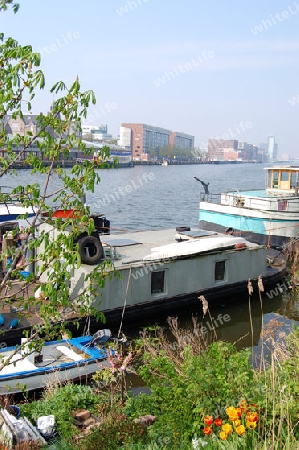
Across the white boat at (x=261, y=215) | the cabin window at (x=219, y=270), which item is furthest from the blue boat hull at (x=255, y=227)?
the cabin window at (x=219, y=270)

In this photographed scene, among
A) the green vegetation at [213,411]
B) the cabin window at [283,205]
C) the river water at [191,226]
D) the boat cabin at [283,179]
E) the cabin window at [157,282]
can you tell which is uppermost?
the boat cabin at [283,179]

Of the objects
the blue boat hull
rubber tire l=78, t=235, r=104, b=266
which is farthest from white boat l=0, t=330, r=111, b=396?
the blue boat hull

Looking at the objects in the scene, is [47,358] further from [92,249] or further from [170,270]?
[170,270]

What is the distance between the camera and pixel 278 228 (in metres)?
27.3

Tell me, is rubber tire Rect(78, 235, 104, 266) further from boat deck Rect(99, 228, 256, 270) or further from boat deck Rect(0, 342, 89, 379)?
boat deck Rect(0, 342, 89, 379)

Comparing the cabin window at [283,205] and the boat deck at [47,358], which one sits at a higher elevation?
the cabin window at [283,205]

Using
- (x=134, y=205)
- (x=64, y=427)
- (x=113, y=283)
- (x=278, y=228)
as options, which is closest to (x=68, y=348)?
(x=113, y=283)

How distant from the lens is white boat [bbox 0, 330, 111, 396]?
36.0 ft

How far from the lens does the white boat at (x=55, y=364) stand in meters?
11.0

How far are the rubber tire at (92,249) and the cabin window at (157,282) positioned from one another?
2.14m

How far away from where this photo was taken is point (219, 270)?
60.6 feet

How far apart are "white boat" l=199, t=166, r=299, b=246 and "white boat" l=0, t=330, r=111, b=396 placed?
16.4 m

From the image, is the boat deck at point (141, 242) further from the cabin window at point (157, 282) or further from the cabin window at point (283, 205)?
the cabin window at point (283, 205)

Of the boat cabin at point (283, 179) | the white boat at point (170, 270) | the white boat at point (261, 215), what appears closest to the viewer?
the white boat at point (170, 270)
